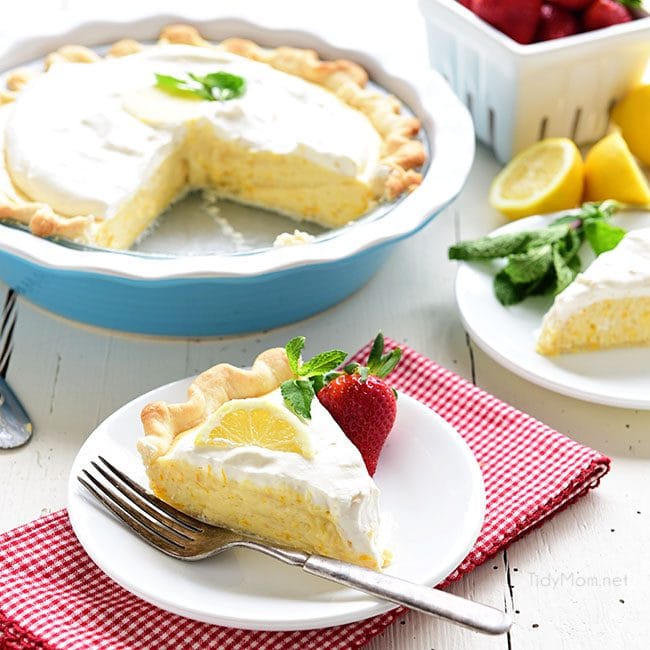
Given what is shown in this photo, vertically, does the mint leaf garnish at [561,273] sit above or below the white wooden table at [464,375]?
above

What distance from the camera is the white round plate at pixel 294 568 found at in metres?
1.69

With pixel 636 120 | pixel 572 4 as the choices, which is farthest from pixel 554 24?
pixel 636 120

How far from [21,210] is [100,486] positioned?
90cm

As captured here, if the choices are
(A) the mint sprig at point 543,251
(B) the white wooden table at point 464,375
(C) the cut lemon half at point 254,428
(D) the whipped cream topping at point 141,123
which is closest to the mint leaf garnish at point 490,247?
(A) the mint sprig at point 543,251

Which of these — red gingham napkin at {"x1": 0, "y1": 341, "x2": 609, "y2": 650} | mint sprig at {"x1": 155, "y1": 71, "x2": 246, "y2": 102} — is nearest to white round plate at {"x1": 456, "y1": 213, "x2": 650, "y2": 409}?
red gingham napkin at {"x1": 0, "y1": 341, "x2": 609, "y2": 650}

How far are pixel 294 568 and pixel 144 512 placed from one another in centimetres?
28

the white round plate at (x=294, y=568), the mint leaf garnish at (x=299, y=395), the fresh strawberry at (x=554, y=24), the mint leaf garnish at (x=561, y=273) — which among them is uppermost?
the fresh strawberry at (x=554, y=24)

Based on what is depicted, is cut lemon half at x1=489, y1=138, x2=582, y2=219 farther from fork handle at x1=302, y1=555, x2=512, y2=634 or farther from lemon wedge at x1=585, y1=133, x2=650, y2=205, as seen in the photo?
fork handle at x1=302, y1=555, x2=512, y2=634

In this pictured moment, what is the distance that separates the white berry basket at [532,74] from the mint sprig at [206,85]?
62 centimetres

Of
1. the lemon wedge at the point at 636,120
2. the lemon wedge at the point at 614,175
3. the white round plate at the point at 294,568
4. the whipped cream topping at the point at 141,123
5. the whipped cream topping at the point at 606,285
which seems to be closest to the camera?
the white round plate at the point at 294,568

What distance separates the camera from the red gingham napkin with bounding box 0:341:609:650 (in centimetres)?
176

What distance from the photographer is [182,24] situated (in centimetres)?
336

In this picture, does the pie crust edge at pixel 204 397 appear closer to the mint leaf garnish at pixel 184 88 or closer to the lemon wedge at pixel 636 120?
the mint leaf garnish at pixel 184 88

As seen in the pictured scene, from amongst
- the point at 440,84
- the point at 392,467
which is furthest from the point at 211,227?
the point at 392,467
